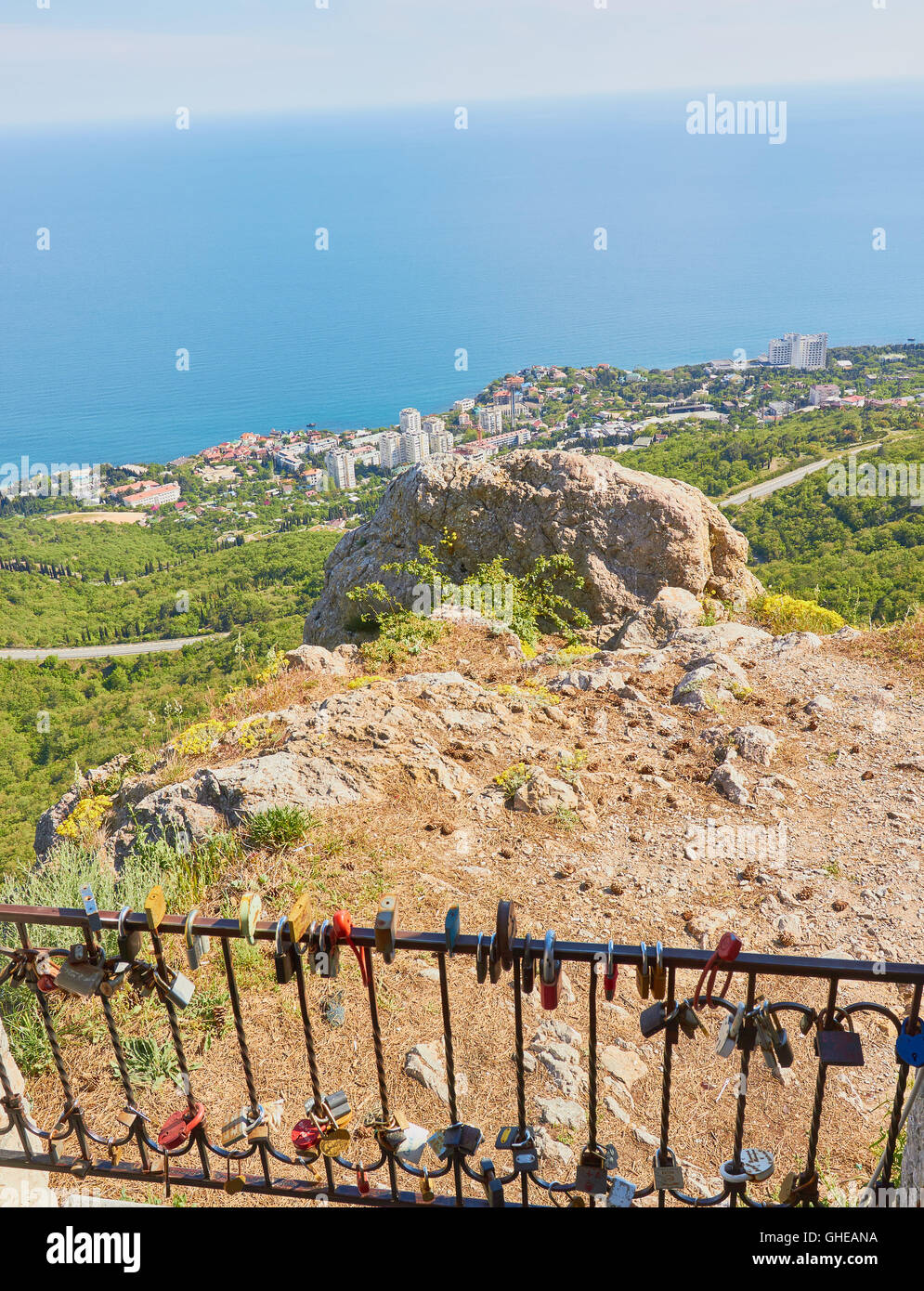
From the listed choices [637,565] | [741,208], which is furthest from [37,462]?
[741,208]

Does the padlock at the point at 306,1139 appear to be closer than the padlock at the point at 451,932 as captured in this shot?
No

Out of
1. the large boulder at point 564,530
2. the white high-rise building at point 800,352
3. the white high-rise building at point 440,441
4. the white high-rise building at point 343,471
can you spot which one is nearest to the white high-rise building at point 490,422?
the white high-rise building at point 440,441

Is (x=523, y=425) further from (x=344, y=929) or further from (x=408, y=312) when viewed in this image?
(x=408, y=312)

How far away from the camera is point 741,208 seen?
199 metres

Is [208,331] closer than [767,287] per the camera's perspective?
No

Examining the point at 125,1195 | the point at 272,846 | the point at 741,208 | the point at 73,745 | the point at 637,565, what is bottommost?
the point at 73,745

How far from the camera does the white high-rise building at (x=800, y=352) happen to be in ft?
233

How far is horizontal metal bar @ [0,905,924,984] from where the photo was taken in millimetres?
2246

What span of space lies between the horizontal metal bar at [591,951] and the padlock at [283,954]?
5 centimetres

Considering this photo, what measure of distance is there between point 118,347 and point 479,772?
158789 mm

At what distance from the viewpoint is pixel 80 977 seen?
2619 millimetres

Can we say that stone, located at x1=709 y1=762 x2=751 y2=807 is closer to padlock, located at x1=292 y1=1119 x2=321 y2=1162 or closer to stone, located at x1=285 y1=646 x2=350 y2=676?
stone, located at x1=285 y1=646 x2=350 y2=676

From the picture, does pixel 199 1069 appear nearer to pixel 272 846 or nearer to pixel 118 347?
pixel 272 846

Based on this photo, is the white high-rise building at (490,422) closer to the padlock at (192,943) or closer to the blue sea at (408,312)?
the blue sea at (408,312)
